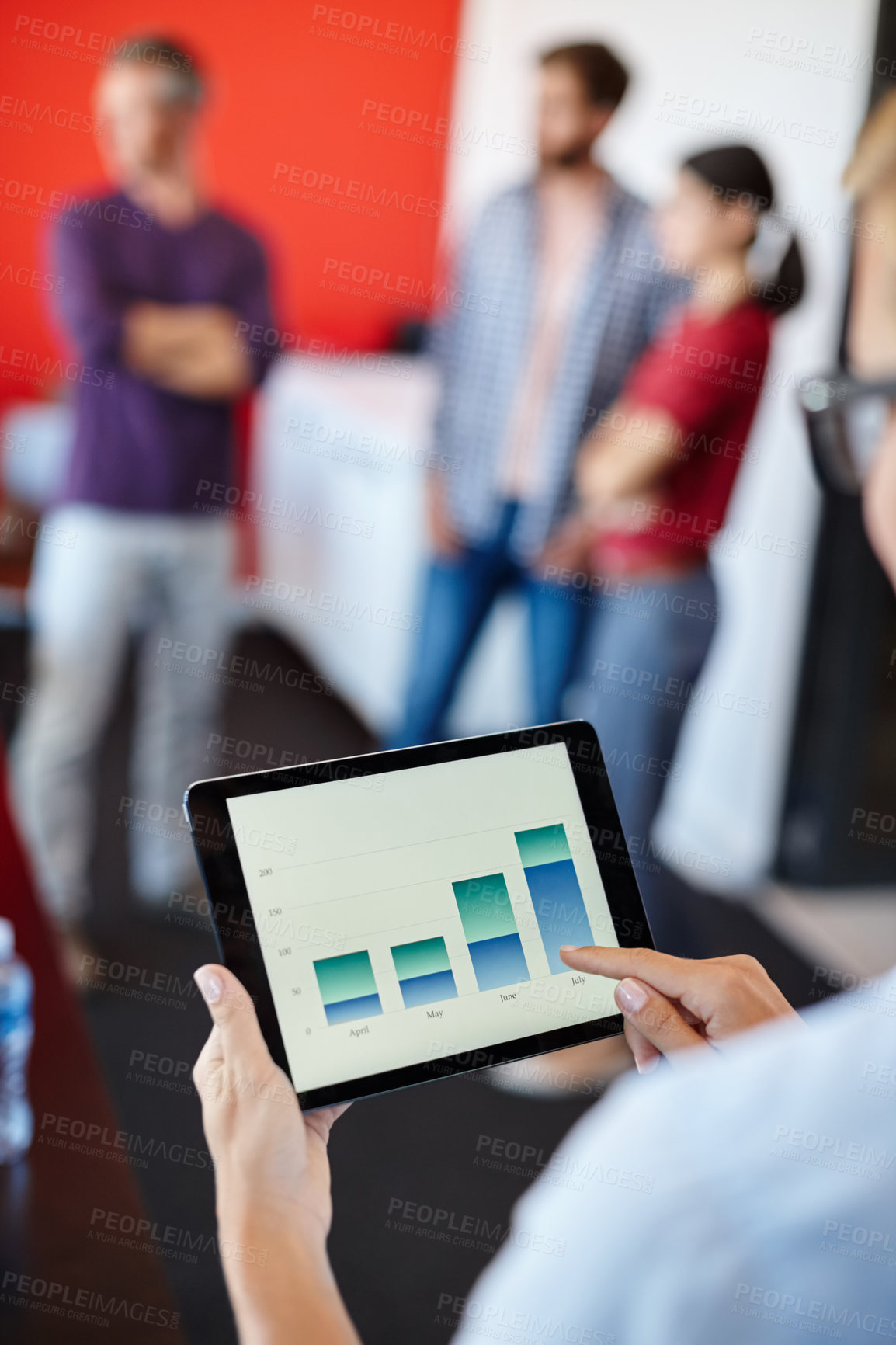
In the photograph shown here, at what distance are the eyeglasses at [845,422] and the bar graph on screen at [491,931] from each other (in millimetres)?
271

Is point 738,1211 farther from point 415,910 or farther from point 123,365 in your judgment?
point 123,365

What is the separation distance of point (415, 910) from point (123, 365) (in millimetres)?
1527

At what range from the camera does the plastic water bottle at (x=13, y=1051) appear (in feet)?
2.41

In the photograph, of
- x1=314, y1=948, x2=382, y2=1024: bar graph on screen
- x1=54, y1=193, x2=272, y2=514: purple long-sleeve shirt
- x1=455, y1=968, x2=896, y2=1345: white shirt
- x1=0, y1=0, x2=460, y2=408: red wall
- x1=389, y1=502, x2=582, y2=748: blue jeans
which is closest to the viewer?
x1=455, y1=968, x2=896, y2=1345: white shirt

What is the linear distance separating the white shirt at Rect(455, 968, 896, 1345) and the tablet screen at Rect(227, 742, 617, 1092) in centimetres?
11

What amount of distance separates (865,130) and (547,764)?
0.36m

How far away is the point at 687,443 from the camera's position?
59.2 inches

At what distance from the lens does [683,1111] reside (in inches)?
13.1

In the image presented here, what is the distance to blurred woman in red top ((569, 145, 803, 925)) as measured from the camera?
4.48 feet

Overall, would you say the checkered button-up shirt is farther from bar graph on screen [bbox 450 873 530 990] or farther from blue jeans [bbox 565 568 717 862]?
bar graph on screen [bbox 450 873 530 990]

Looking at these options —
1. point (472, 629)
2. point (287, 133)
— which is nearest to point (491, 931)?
point (472, 629)

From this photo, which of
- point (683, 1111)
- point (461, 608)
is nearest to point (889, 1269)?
point (683, 1111)

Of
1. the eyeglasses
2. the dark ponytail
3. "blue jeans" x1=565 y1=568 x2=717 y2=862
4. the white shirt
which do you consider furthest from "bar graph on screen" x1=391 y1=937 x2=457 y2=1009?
the dark ponytail

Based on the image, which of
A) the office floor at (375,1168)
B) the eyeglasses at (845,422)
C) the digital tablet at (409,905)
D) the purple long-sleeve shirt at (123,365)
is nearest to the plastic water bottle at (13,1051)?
the office floor at (375,1168)
